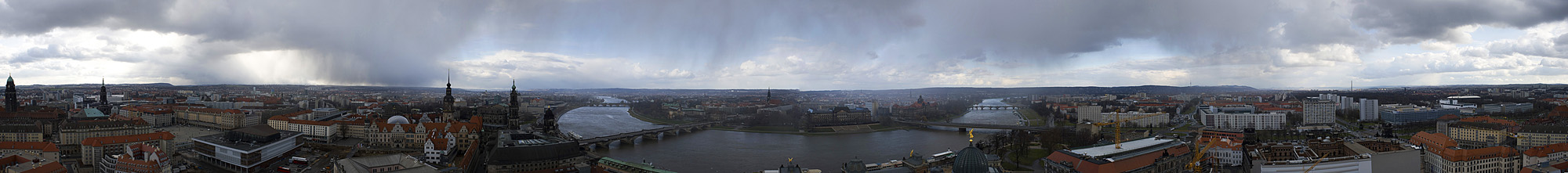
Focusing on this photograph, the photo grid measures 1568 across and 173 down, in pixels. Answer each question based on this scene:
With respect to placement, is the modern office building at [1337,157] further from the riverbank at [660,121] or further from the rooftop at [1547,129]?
the riverbank at [660,121]

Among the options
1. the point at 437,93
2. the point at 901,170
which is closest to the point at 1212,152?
the point at 901,170

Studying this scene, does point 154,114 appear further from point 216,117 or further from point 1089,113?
point 1089,113

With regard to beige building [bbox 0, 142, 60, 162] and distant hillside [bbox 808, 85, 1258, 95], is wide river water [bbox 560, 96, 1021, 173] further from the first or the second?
distant hillside [bbox 808, 85, 1258, 95]

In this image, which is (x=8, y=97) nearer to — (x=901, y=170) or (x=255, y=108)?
(x=255, y=108)

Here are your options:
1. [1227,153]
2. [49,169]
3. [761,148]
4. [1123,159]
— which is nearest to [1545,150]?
[1227,153]

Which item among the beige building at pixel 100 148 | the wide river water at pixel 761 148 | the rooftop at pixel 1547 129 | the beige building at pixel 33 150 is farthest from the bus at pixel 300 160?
the rooftop at pixel 1547 129

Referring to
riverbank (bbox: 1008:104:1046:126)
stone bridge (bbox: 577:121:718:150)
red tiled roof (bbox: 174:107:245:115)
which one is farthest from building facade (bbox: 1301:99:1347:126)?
red tiled roof (bbox: 174:107:245:115)
